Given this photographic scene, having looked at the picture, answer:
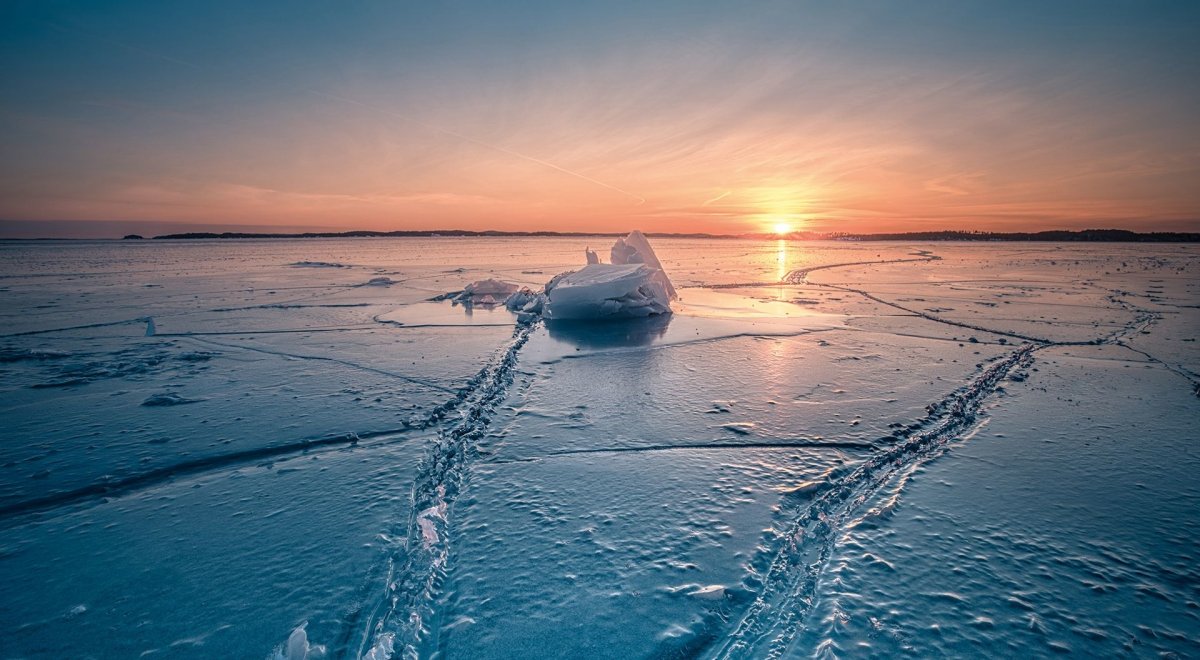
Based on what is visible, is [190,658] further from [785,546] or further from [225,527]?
[785,546]

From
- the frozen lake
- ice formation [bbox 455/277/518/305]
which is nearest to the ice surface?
the frozen lake

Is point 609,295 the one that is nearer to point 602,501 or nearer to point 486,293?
point 486,293

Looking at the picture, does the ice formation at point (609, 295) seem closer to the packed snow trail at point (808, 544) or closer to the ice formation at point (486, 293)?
the ice formation at point (486, 293)

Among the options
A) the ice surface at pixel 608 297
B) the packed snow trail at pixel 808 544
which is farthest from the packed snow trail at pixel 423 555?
the ice surface at pixel 608 297

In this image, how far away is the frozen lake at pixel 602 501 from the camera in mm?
1818

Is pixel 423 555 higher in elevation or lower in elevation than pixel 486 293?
lower

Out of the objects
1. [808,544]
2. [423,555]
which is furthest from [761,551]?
[423,555]

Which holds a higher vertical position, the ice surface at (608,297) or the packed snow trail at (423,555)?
the ice surface at (608,297)

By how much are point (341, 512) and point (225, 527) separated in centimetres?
53

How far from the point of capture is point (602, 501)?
267cm

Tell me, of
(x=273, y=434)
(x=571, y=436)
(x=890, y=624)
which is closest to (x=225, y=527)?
(x=273, y=434)

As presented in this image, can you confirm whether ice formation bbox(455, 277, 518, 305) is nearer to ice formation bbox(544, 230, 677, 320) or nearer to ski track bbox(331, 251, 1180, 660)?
ice formation bbox(544, 230, 677, 320)

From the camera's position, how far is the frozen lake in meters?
1.82

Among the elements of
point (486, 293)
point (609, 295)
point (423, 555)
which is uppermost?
point (609, 295)
